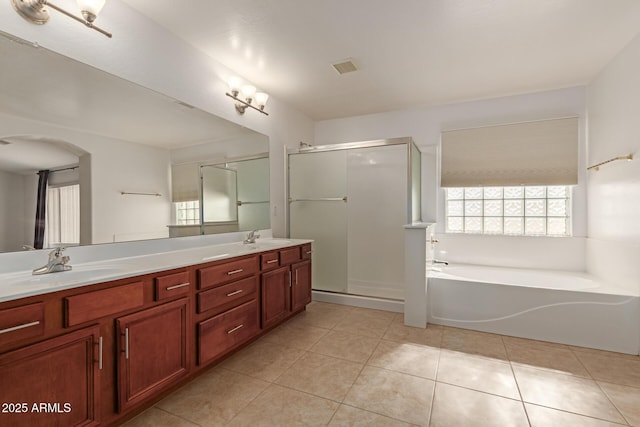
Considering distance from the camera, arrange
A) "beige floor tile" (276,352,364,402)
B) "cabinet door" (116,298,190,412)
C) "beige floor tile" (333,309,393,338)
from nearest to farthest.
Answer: "cabinet door" (116,298,190,412) < "beige floor tile" (276,352,364,402) < "beige floor tile" (333,309,393,338)

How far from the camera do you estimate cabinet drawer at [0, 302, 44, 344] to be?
3.34ft

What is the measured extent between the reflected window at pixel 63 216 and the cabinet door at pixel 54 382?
2.15 feet

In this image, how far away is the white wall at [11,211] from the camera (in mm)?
1426

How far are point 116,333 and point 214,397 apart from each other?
716mm

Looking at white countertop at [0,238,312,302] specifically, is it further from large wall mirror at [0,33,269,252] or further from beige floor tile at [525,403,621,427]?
beige floor tile at [525,403,621,427]

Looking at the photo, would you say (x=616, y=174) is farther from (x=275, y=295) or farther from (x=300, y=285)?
(x=275, y=295)

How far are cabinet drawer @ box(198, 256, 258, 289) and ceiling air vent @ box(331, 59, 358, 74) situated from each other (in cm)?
192

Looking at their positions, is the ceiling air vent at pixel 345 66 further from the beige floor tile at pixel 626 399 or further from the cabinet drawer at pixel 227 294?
the beige floor tile at pixel 626 399

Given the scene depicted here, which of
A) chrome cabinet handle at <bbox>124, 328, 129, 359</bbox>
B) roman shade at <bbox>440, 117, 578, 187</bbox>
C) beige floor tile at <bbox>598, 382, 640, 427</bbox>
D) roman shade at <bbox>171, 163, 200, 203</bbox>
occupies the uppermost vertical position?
roman shade at <bbox>440, 117, 578, 187</bbox>

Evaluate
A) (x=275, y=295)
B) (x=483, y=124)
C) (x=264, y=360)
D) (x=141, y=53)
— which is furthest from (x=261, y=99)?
(x=483, y=124)

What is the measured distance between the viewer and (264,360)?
2.12m

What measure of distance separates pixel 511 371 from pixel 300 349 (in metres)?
1.52

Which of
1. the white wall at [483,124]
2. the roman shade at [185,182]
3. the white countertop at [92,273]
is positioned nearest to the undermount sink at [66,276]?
the white countertop at [92,273]

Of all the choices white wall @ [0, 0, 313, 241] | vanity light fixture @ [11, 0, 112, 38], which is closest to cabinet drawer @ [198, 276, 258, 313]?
white wall @ [0, 0, 313, 241]
